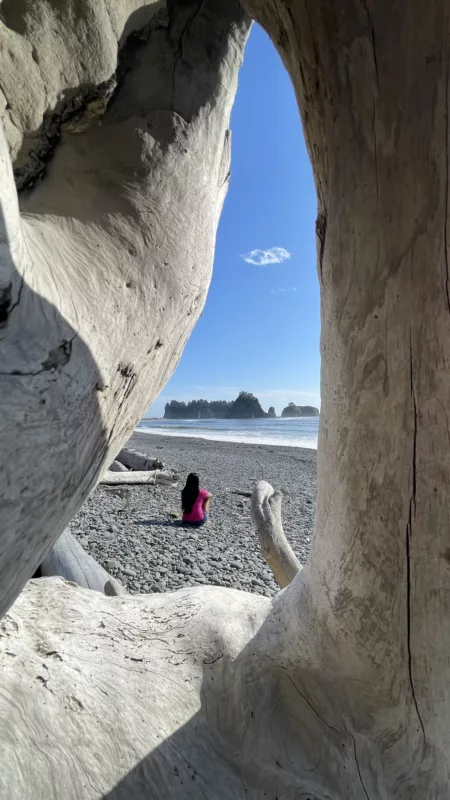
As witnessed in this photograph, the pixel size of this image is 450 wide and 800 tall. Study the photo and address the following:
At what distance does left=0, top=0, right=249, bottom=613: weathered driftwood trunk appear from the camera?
737 millimetres

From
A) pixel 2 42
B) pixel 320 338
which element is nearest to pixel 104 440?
pixel 320 338

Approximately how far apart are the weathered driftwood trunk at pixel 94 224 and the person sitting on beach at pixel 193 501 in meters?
6.20

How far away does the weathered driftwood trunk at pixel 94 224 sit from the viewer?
0.74m

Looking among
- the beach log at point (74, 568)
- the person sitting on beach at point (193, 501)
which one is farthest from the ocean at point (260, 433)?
the beach log at point (74, 568)

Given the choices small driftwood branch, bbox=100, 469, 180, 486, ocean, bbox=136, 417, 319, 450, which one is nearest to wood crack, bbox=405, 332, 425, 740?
small driftwood branch, bbox=100, 469, 180, 486

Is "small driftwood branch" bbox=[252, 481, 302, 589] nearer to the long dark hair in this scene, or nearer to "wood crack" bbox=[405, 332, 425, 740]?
"wood crack" bbox=[405, 332, 425, 740]

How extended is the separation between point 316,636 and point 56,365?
94 cm

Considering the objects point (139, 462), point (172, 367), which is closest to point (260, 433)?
point (139, 462)

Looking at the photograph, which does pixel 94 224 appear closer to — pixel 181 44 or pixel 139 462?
pixel 181 44

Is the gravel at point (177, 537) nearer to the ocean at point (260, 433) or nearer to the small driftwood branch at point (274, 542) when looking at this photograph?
the small driftwood branch at point (274, 542)

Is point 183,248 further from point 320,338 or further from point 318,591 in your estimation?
point 318,591

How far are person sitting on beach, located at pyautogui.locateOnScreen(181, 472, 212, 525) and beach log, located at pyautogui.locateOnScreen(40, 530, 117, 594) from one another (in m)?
3.29

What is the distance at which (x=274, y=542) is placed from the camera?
2547 millimetres

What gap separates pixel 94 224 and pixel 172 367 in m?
0.44
